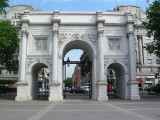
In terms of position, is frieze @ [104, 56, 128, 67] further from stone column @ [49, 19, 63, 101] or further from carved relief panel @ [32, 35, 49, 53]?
carved relief panel @ [32, 35, 49, 53]

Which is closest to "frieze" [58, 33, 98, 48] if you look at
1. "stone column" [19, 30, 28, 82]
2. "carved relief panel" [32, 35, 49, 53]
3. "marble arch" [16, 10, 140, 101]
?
"marble arch" [16, 10, 140, 101]

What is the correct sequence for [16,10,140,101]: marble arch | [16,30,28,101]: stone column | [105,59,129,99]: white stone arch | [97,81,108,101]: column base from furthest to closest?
[105,59,129,99]: white stone arch → [16,10,140,101]: marble arch → [16,30,28,101]: stone column → [97,81,108,101]: column base

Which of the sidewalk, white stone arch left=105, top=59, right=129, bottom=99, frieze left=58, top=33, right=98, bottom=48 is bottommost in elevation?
the sidewalk

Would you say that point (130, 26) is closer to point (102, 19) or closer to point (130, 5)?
point (102, 19)

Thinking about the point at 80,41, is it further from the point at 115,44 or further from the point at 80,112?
the point at 80,112

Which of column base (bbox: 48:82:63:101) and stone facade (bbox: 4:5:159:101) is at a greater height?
stone facade (bbox: 4:5:159:101)

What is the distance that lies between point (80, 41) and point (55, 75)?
5.66 m

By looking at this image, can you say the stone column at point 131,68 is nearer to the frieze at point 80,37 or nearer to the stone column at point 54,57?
the frieze at point 80,37

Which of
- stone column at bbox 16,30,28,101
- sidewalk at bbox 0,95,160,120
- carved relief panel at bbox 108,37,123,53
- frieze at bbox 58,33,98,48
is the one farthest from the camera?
carved relief panel at bbox 108,37,123,53

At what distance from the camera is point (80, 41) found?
104 ft

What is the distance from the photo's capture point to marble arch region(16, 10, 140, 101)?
3025cm

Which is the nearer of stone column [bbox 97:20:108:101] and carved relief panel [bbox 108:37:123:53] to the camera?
stone column [bbox 97:20:108:101]

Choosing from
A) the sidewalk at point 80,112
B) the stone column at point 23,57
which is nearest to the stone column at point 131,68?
the sidewalk at point 80,112

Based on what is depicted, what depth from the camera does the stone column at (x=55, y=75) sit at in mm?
29203
